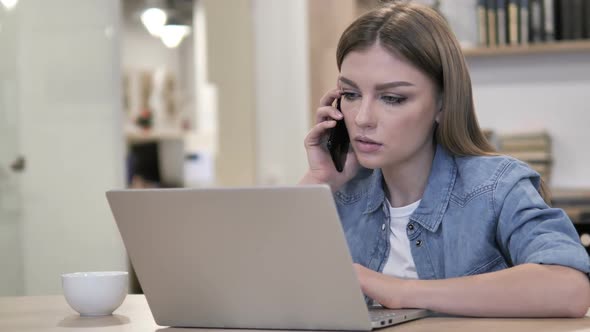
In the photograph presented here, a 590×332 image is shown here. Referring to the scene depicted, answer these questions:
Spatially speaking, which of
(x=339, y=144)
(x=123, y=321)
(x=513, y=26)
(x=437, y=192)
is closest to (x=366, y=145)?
(x=437, y=192)

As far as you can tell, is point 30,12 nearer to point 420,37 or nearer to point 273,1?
point 273,1

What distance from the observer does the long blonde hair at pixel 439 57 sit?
1741 mm

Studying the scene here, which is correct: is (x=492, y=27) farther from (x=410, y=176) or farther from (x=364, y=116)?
(x=364, y=116)

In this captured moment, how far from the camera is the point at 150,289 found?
4.69 ft

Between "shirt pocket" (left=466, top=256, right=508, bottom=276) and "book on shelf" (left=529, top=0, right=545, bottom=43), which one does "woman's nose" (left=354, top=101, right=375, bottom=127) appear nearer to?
"shirt pocket" (left=466, top=256, right=508, bottom=276)

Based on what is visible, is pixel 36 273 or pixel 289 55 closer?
pixel 36 273

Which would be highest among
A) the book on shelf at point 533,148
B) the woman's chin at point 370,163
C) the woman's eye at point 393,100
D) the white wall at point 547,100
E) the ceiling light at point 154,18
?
the ceiling light at point 154,18

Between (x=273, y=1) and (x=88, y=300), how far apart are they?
384 centimetres

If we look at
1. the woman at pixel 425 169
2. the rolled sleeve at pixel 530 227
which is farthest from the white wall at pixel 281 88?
the rolled sleeve at pixel 530 227

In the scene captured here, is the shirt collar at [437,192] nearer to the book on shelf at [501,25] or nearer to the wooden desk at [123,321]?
the wooden desk at [123,321]

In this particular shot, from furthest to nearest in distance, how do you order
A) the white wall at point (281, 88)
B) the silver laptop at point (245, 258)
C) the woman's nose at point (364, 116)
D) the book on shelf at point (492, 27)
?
the white wall at point (281, 88), the book on shelf at point (492, 27), the woman's nose at point (364, 116), the silver laptop at point (245, 258)

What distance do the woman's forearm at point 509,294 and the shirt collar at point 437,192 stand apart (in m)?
0.28

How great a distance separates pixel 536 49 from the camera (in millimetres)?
4152

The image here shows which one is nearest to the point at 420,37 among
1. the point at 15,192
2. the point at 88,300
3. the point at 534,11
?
the point at 88,300
